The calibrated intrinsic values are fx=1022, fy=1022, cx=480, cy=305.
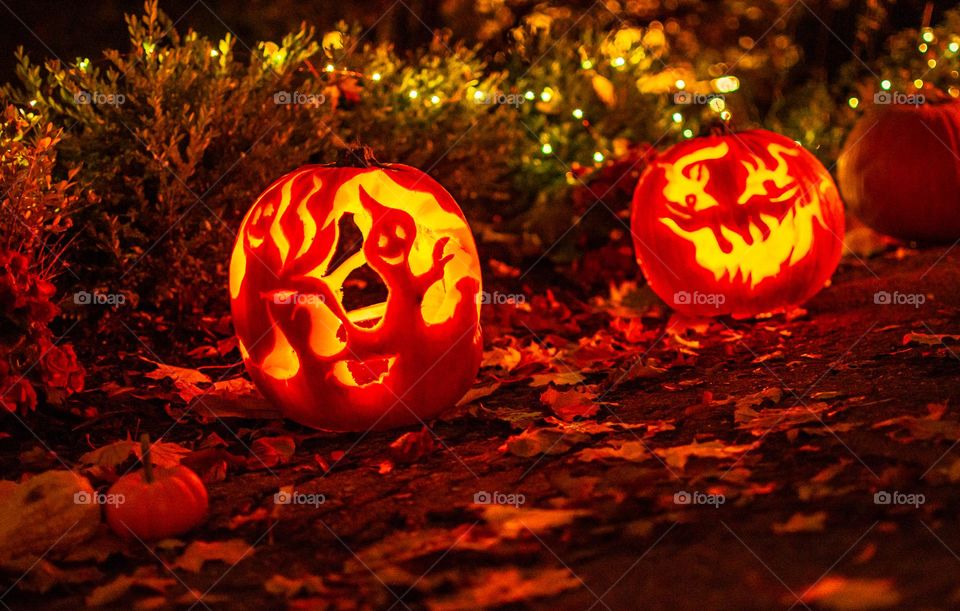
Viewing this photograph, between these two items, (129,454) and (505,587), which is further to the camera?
(129,454)

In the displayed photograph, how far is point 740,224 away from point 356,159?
1841 mm

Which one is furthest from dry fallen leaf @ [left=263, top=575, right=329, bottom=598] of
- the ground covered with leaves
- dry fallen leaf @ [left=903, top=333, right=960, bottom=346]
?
dry fallen leaf @ [left=903, top=333, right=960, bottom=346]

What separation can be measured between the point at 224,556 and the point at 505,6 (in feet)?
26.2

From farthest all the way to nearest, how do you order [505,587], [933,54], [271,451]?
1. [933,54]
2. [271,451]
3. [505,587]

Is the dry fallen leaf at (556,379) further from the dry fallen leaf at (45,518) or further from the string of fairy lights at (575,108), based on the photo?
the string of fairy lights at (575,108)

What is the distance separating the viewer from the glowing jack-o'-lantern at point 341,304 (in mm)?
3465

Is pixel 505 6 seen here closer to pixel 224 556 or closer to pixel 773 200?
pixel 773 200

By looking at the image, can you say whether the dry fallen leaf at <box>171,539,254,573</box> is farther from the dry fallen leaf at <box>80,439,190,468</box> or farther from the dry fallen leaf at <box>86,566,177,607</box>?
the dry fallen leaf at <box>80,439,190,468</box>

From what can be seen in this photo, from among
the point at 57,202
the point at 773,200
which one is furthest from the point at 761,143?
the point at 57,202

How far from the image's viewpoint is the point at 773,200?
14.9 ft

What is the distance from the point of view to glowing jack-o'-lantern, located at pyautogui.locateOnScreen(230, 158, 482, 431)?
3465 mm

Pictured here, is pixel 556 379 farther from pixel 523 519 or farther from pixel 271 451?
pixel 523 519

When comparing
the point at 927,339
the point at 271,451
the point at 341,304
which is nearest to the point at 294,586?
the point at 271,451

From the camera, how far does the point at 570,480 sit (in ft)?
9.78
